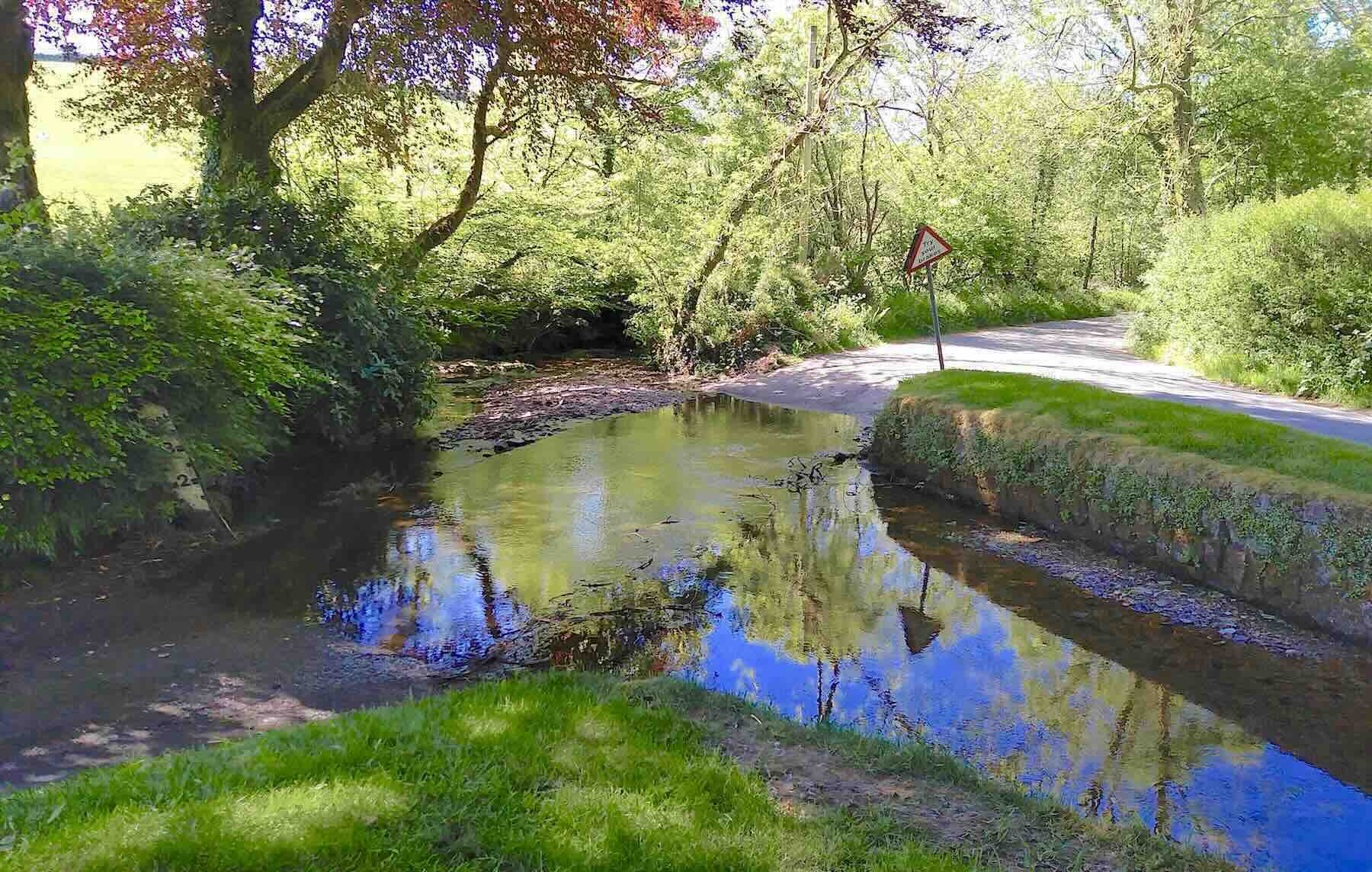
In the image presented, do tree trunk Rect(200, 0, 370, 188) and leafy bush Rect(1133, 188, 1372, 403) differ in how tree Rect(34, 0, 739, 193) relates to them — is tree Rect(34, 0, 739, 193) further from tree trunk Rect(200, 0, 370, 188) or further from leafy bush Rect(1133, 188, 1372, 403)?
leafy bush Rect(1133, 188, 1372, 403)

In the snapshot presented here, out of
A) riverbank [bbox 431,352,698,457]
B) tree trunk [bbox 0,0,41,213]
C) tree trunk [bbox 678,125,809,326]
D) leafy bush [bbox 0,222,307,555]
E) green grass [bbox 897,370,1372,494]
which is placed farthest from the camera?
tree trunk [bbox 678,125,809,326]

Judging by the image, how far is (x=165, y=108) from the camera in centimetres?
1193

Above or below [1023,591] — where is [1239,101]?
above

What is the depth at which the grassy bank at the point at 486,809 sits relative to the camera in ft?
8.70

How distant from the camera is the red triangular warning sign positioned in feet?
38.9

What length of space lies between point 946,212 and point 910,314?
6.14 metres

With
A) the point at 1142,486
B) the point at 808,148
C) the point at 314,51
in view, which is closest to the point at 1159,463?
the point at 1142,486

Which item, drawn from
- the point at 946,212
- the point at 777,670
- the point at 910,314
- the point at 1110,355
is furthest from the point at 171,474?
the point at 946,212

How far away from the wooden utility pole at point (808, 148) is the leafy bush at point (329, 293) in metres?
11.2

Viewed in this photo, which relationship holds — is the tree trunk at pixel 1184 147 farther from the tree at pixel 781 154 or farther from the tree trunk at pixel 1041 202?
the tree trunk at pixel 1041 202

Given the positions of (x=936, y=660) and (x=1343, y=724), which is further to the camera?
(x=936, y=660)

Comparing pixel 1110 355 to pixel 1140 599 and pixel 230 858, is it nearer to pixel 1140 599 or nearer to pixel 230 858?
pixel 1140 599

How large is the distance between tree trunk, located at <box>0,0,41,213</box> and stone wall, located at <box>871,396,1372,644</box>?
1015cm

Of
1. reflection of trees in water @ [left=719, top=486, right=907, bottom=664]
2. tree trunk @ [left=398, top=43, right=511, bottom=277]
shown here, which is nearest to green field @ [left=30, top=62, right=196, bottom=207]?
tree trunk @ [left=398, top=43, right=511, bottom=277]
